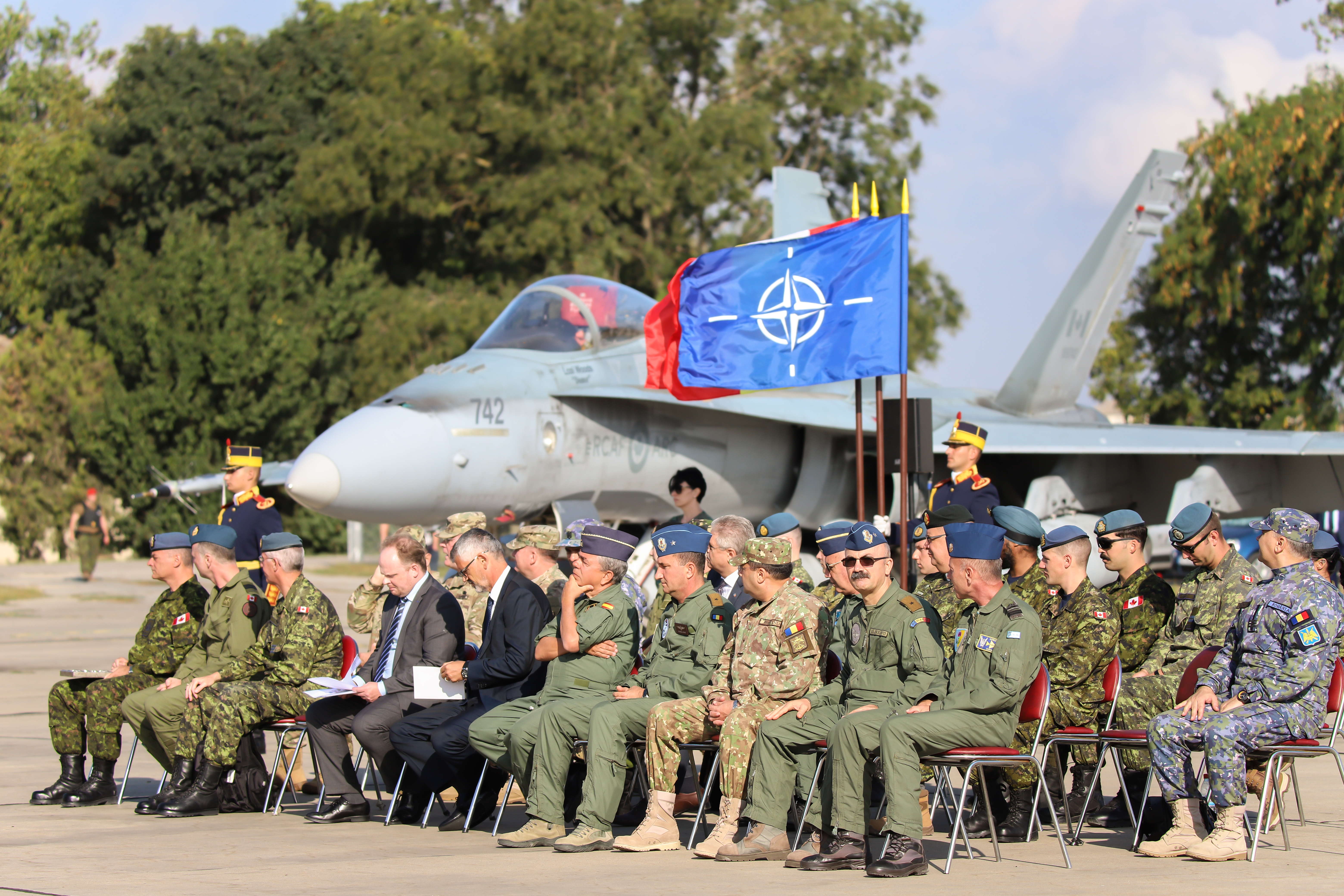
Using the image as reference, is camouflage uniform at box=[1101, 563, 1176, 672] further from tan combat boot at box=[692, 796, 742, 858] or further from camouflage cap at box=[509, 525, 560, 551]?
camouflage cap at box=[509, 525, 560, 551]

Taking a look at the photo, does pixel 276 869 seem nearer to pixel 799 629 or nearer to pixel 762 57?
pixel 799 629

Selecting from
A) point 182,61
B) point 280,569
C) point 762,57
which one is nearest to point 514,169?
point 762,57

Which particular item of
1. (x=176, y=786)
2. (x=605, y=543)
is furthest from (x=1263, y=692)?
(x=176, y=786)

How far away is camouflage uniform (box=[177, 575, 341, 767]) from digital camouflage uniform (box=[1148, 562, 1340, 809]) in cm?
403

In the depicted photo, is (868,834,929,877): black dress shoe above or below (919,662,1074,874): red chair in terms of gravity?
below

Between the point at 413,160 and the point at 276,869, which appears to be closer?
the point at 276,869

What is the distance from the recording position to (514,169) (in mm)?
33875

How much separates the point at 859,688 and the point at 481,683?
1903 mm

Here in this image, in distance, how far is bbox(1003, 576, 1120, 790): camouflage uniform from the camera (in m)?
6.29

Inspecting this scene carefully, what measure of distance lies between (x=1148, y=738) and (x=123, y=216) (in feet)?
117

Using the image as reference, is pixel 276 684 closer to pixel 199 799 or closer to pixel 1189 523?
A: pixel 199 799

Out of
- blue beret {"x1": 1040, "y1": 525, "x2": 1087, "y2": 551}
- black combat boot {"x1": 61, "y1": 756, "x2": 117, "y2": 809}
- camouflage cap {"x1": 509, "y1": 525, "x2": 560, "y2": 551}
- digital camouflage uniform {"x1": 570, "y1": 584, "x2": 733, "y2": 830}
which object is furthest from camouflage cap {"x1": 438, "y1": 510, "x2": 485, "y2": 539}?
blue beret {"x1": 1040, "y1": 525, "x2": 1087, "y2": 551}

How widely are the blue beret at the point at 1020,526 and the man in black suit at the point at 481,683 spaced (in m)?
2.26

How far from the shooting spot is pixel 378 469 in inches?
411
